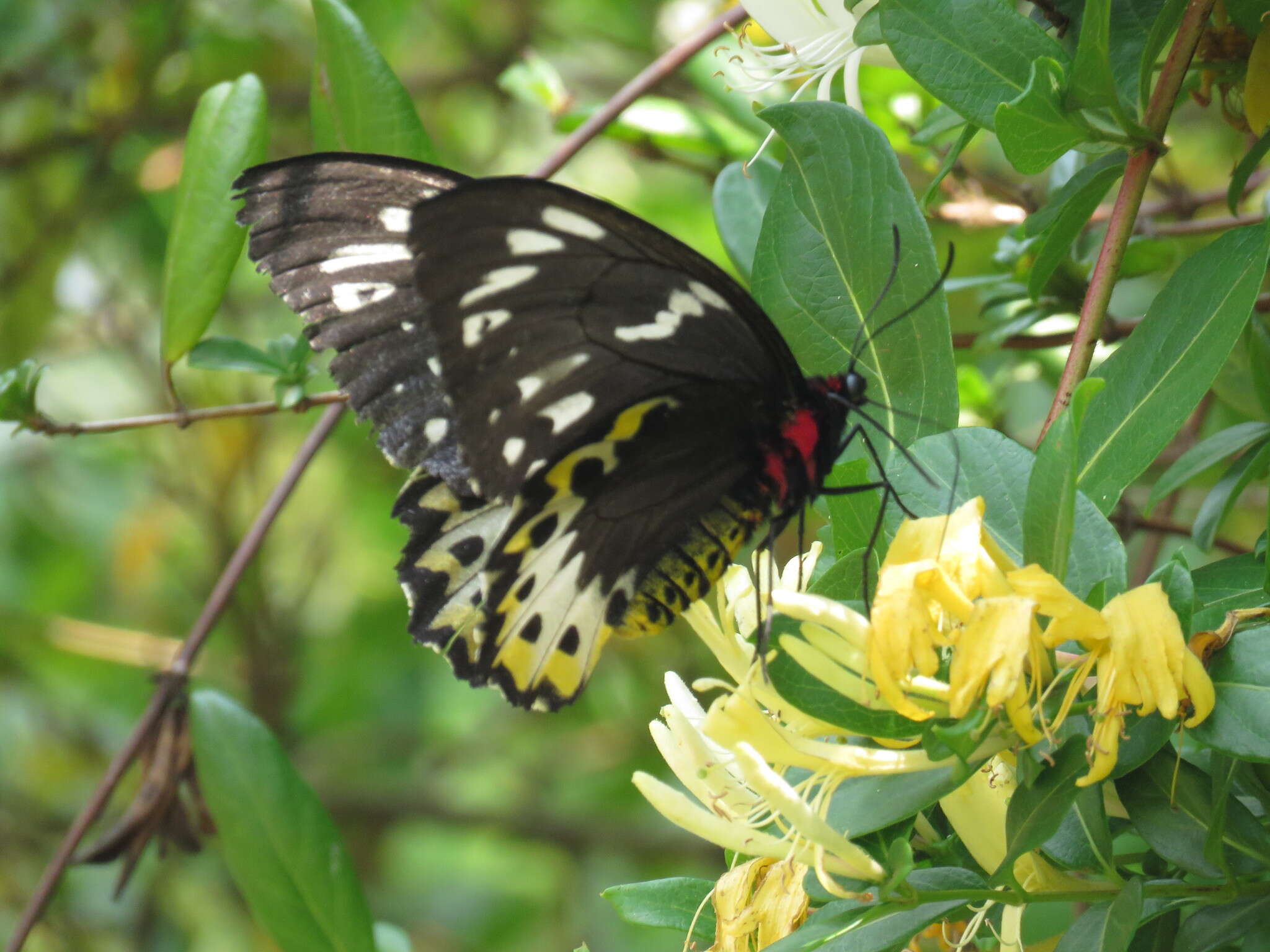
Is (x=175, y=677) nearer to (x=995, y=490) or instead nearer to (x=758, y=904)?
(x=758, y=904)

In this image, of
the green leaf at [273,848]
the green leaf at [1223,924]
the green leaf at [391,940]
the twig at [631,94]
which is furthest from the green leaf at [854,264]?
the green leaf at [391,940]

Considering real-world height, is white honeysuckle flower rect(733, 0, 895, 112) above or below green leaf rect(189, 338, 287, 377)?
above

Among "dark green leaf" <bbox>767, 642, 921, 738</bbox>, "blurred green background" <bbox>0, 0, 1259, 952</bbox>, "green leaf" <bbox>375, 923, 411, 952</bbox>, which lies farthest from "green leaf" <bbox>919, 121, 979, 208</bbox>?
"blurred green background" <bbox>0, 0, 1259, 952</bbox>

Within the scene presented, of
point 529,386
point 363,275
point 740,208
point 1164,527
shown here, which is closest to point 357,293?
point 363,275

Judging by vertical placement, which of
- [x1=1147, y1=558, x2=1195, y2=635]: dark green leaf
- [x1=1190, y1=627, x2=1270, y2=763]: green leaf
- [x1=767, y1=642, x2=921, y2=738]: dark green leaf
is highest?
[x1=1147, y1=558, x2=1195, y2=635]: dark green leaf

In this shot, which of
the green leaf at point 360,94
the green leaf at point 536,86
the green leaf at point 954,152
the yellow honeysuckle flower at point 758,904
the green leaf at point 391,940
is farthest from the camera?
the green leaf at point 536,86

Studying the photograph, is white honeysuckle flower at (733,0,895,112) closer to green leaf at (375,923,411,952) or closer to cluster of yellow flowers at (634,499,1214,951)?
cluster of yellow flowers at (634,499,1214,951)

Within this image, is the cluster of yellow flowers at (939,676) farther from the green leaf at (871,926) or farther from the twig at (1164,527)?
the twig at (1164,527)
